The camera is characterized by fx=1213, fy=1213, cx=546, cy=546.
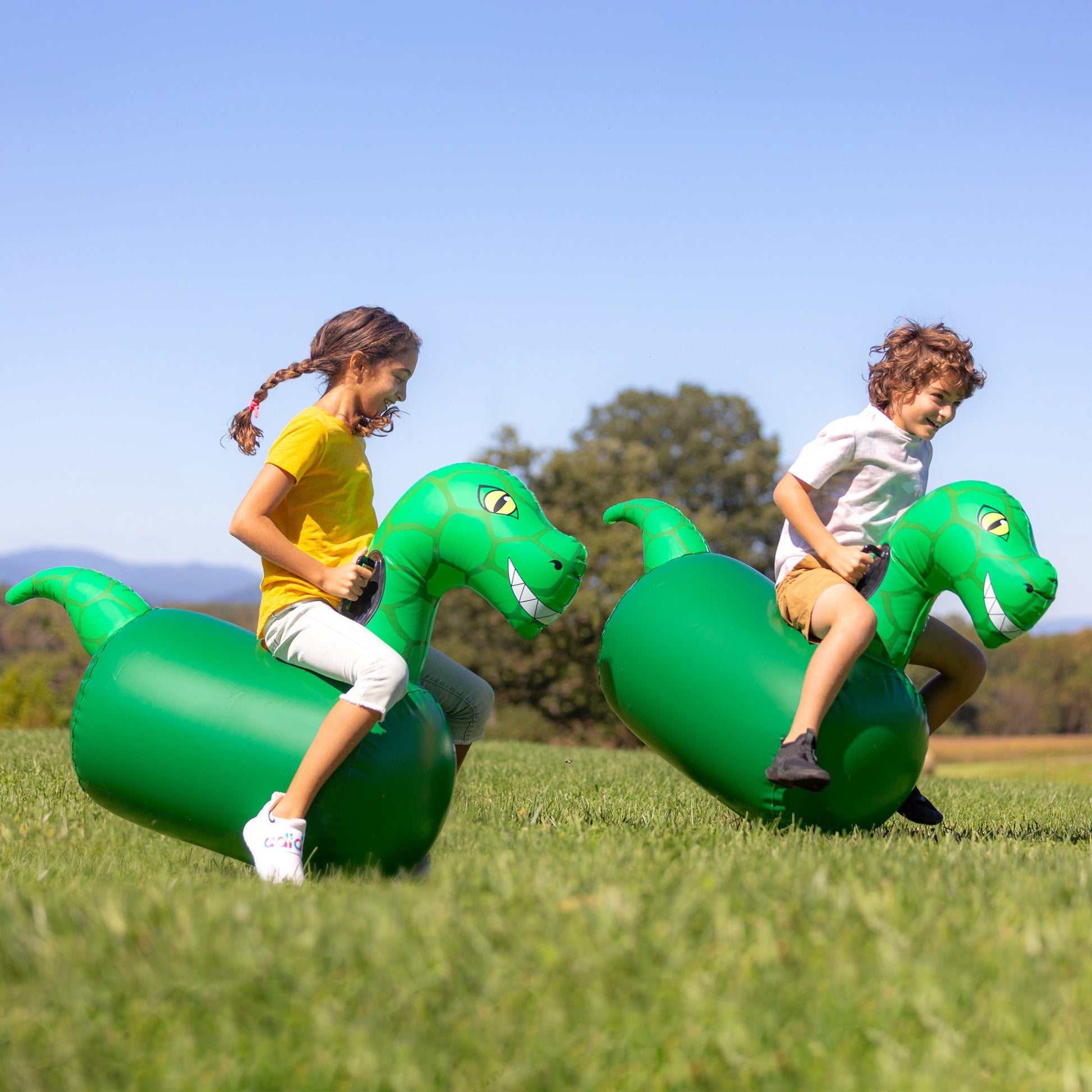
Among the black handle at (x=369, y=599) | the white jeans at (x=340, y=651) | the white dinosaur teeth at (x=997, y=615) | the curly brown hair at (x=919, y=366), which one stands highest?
the curly brown hair at (x=919, y=366)

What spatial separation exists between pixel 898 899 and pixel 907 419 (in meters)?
2.48

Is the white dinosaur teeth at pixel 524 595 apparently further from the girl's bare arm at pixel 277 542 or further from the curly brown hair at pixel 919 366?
the curly brown hair at pixel 919 366

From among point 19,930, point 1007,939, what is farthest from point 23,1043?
point 1007,939

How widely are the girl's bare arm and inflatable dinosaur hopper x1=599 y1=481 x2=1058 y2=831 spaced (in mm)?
1387

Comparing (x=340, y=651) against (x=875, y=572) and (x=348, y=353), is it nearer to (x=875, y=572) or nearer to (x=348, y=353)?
(x=348, y=353)

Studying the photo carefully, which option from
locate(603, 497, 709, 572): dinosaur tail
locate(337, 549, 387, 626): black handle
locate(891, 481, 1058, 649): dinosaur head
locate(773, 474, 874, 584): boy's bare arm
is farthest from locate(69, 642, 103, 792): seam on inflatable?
locate(891, 481, 1058, 649): dinosaur head

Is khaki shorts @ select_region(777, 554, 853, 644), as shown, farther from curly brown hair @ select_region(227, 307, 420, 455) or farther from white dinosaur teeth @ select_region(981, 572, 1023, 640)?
curly brown hair @ select_region(227, 307, 420, 455)

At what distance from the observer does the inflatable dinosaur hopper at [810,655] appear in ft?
14.8

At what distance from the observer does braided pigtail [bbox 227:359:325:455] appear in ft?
14.9

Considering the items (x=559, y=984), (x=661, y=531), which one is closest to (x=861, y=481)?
(x=661, y=531)

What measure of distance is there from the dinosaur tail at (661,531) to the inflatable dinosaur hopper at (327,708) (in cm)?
122

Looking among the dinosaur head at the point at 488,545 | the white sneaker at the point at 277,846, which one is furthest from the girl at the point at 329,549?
the dinosaur head at the point at 488,545

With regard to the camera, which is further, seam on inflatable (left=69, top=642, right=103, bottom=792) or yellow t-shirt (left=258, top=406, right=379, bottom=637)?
seam on inflatable (left=69, top=642, right=103, bottom=792)

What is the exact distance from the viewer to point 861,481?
192 inches
